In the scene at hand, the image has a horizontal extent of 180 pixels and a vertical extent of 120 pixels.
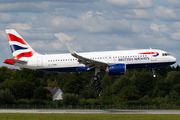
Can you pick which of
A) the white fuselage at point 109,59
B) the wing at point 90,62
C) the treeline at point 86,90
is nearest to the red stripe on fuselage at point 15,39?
the white fuselage at point 109,59

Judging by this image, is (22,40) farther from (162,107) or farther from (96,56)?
(162,107)

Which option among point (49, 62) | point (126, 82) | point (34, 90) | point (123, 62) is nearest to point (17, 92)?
point (34, 90)

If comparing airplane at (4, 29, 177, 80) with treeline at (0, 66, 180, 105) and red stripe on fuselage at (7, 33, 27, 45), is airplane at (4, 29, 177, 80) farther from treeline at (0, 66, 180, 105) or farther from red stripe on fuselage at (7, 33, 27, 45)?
treeline at (0, 66, 180, 105)

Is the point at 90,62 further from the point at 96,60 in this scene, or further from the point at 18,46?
the point at 18,46

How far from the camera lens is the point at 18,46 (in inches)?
2381

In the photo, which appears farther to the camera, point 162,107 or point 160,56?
point 162,107

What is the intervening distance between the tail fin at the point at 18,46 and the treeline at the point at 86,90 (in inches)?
859

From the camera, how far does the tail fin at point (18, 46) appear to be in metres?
59.8

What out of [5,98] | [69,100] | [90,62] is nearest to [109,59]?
[90,62]

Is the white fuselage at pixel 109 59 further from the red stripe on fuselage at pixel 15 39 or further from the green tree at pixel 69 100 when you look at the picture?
the green tree at pixel 69 100

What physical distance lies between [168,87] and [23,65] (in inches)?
2975

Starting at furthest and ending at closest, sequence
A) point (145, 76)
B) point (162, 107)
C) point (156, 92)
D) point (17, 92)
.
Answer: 1. point (145, 76)
2. point (156, 92)
3. point (17, 92)
4. point (162, 107)

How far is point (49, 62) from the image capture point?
5766cm

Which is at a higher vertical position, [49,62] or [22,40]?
[22,40]
